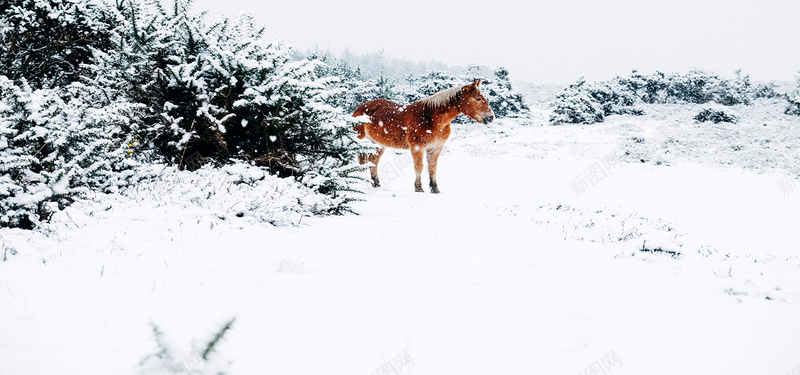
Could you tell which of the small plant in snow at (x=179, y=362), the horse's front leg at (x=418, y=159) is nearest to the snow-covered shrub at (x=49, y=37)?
the horse's front leg at (x=418, y=159)

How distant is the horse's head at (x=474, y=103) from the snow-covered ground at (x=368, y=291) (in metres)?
2.89

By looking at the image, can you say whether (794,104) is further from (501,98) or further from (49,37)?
(49,37)

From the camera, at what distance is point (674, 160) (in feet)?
47.2

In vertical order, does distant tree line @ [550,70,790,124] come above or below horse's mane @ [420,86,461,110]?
above

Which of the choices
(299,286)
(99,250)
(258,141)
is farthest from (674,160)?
(99,250)

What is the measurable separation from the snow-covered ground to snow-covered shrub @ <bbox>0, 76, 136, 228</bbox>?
0.78ft

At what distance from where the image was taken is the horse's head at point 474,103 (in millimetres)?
7621

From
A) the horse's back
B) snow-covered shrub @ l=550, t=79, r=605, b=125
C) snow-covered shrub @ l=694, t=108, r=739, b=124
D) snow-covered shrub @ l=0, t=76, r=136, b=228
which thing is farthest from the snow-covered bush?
snow-covered shrub @ l=0, t=76, r=136, b=228

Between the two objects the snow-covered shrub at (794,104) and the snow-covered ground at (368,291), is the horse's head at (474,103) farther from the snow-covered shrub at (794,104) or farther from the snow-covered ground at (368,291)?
the snow-covered shrub at (794,104)

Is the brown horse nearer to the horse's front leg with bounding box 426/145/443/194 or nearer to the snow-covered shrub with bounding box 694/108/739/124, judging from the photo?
the horse's front leg with bounding box 426/145/443/194

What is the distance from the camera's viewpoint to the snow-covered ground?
1.84 m

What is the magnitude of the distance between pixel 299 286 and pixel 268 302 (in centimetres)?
29

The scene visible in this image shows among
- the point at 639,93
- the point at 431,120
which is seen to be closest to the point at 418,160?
the point at 431,120

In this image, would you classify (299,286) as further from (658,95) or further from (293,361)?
(658,95)
